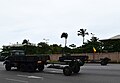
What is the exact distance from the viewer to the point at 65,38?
10706 centimetres

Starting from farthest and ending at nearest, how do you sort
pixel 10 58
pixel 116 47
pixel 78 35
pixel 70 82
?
pixel 78 35 < pixel 116 47 < pixel 10 58 < pixel 70 82

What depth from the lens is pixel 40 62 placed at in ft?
89.0

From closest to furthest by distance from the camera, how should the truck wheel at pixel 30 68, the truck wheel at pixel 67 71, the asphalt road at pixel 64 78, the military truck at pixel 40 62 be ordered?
the asphalt road at pixel 64 78 < the truck wheel at pixel 67 71 < the military truck at pixel 40 62 < the truck wheel at pixel 30 68

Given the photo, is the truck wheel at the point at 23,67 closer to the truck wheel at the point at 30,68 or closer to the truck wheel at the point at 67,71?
the truck wheel at the point at 30,68

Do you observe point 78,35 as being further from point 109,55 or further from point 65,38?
point 109,55

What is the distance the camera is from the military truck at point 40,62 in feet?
78.9

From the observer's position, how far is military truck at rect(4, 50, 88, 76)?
24.0m

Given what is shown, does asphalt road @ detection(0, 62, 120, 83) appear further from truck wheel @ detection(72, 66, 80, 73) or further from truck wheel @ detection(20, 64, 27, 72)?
truck wheel @ detection(20, 64, 27, 72)

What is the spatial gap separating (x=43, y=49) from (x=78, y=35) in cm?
2425

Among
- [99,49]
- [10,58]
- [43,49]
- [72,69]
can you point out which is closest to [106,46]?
[99,49]

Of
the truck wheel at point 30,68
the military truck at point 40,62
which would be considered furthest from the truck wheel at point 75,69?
the truck wheel at point 30,68

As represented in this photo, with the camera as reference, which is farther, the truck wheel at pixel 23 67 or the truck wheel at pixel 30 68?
the truck wheel at pixel 23 67

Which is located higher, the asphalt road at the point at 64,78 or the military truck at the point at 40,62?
the military truck at the point at 40,62

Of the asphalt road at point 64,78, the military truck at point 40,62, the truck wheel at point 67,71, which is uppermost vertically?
the military truck at point 40,62
